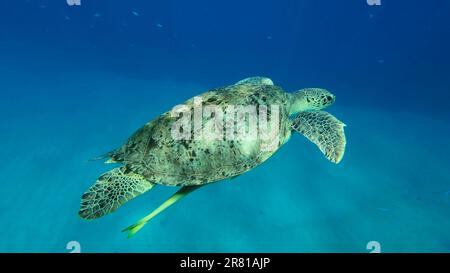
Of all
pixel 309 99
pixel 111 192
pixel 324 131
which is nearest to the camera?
pixel 111 192

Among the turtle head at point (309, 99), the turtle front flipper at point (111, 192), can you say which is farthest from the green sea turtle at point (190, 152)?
the turtle head at point (309, 99)

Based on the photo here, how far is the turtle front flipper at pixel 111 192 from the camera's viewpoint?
298cm

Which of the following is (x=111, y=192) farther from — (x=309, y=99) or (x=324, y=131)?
(x=309, y=99)

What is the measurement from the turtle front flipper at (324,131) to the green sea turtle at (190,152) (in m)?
0.01

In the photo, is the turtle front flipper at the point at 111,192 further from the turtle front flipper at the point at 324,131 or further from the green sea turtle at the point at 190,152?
the turtle front flipper at the point at 324,131

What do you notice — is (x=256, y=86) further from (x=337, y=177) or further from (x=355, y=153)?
(x=355, y=153)

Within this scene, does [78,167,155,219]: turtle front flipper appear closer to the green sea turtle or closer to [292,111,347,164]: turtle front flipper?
the green sea turtle

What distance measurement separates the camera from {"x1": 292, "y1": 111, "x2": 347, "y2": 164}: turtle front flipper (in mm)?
3537

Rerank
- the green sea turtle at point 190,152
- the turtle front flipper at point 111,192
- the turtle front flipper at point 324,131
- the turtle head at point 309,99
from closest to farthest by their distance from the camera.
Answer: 1. the turtle front flipper at point 111,192
2. the green sea turtle at point 190,152
3. the turtle front flipper at point 324,131
4. the turtle head at point 309,99

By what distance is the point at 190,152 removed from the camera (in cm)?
313

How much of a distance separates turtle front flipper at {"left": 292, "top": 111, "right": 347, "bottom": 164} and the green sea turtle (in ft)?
0.04

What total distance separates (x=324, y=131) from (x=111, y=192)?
2.69 m

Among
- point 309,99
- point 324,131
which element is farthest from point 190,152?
point 309,99

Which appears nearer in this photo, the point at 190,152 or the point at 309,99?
the point at 190,152
